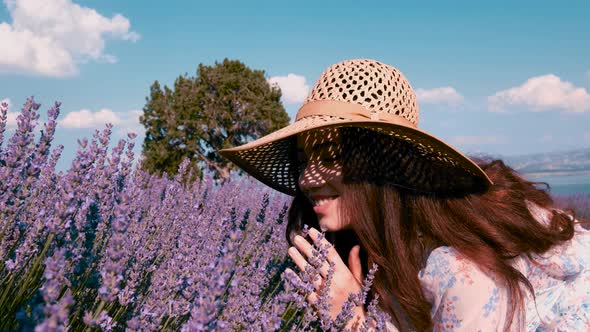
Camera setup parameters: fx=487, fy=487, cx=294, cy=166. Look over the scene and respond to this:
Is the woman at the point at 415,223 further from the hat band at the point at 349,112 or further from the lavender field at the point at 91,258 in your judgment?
the lavender field at the point at 91,258

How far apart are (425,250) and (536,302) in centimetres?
53

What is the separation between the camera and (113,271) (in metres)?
0.82

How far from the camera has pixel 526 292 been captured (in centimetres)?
188

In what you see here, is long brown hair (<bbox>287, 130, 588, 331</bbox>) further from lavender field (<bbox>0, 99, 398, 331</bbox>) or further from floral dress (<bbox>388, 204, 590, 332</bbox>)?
lavender field (<bbox>0, 99, 398, 331</bbox>)

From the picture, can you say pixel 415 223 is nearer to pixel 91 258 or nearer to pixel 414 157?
pixel 414 157

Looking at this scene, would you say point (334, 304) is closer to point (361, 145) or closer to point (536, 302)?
point (361, 145)

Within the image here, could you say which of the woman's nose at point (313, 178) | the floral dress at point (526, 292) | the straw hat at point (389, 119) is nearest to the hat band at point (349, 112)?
the straw hat at point (389, 119)

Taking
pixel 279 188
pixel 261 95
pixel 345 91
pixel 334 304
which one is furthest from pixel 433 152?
pixel 261 95

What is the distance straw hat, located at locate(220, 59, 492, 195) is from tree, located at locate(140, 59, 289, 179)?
54.9ft

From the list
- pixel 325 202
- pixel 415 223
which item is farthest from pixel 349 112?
pixel 415 223

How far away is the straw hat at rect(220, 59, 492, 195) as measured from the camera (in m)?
1.68

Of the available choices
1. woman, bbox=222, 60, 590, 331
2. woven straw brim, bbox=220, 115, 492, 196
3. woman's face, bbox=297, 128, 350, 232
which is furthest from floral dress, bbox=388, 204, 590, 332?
woman's face, bbox=297, 128, 350, 232

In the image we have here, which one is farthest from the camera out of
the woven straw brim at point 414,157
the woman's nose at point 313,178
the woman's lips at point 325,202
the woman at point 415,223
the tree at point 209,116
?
the tree at point 209,116

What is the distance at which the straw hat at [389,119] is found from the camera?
168 cm
